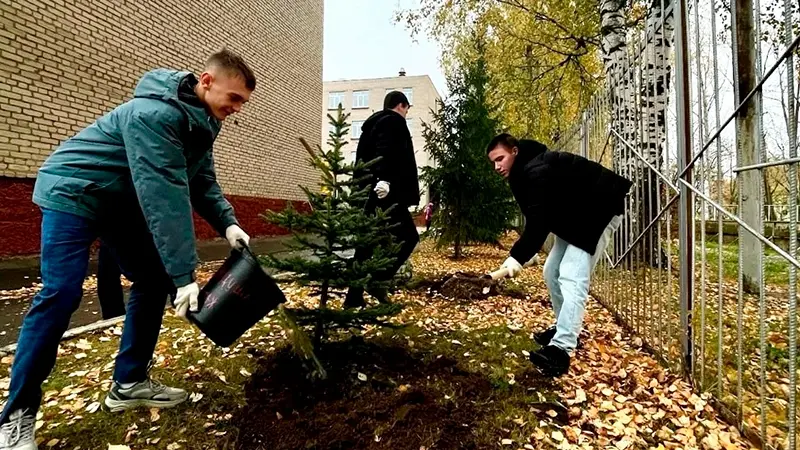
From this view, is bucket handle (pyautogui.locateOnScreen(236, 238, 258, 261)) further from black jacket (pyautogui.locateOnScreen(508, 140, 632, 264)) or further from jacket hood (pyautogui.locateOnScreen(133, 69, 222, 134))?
black jacket (pyautogui.locateOnScreen(508, 140, 632, 264))

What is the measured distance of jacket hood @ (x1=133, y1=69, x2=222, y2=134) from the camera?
172cm

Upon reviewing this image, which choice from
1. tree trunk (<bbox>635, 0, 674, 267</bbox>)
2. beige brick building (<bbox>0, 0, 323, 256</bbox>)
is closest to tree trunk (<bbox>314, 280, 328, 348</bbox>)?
tree trunk (<bbox>635, 0, 674, 267</bbox>)

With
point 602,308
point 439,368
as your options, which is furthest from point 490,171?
point 439,368

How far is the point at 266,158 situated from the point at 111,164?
31.0ft

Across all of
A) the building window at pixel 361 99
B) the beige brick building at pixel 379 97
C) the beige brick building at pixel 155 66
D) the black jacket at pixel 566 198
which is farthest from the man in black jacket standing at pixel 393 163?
the building window at pixel 361 99

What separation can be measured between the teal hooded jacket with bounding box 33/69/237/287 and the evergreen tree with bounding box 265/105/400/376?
49cm

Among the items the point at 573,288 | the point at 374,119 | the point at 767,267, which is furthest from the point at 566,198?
the point at 767,267

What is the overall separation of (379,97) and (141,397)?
101ft

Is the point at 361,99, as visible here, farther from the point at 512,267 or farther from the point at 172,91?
the point at 172,91

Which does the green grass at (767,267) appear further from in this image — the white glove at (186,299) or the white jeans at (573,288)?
the white glove at (186,299)

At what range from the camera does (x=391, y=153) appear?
355 centimetres

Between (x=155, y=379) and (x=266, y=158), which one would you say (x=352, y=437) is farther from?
(x=266, y=158)

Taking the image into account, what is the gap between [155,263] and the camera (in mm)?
1930

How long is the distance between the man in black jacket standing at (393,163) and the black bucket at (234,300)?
181 centimetres
